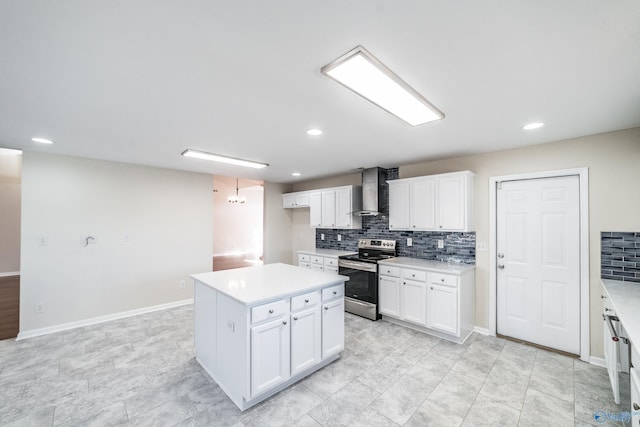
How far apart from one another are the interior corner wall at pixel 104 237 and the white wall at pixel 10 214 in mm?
4928

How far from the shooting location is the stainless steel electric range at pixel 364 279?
12.8 ft

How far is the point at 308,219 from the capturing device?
6184mm

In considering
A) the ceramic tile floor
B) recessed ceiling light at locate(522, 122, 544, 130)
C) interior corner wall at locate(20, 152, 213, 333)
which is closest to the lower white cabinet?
the ceramic tile floor

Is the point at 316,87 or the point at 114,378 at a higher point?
the point at 316,87

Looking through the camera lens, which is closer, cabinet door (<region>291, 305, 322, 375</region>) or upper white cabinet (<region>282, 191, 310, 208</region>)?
cabinet door (<region>291, 305, 322, 375</region>)

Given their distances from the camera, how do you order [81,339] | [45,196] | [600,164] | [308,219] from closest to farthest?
1. [600,164]
2. [81,339]
3. [45,196]
4. [308,219]

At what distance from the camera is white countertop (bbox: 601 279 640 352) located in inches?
56.5

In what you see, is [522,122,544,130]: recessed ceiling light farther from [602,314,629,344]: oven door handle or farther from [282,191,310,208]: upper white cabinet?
[282,191,310,208]: upper white cabinet

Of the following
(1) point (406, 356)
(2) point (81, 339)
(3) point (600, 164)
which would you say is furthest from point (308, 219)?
(3) point (600, 164)

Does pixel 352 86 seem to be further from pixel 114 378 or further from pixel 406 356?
pixel 114 378

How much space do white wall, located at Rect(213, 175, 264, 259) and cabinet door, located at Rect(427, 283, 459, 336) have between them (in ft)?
23.9

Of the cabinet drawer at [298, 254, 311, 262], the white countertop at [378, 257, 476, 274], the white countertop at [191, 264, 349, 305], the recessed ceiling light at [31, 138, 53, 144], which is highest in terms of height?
the recessed ceiling light at [31, 138, 53, 144]

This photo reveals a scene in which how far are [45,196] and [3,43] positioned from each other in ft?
10.2

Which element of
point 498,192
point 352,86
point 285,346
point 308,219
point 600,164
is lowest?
point 285,346
